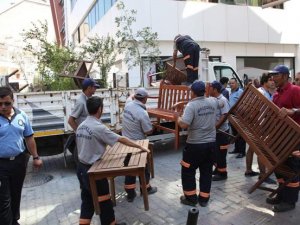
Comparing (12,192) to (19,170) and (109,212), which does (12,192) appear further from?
(109,212)

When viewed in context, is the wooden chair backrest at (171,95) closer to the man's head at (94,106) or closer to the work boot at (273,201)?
the work boot at (273,201)

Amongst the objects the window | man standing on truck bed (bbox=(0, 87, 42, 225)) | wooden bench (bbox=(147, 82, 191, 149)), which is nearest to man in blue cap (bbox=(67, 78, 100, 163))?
man standing on truck bed (bbox=(0, 87, 42, 225))

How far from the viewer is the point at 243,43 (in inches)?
653

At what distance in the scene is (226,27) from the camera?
15.8 m

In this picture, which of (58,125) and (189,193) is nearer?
(189,193)

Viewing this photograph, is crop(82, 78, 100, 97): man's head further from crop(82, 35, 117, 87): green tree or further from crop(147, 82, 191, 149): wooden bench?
crop(82, 35, 117, 87): green tree

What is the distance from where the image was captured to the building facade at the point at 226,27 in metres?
14.2

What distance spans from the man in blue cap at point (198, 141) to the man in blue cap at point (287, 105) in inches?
34.3

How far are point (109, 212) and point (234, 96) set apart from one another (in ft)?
15.4

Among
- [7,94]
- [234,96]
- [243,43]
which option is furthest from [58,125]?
[243,43]

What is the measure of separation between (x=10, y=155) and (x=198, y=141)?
2359 millimetres

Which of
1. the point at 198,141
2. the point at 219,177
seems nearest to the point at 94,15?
the point at 219,177

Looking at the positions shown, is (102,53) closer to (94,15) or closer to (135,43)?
(135,43)

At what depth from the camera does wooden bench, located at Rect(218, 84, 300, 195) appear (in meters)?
4.02
